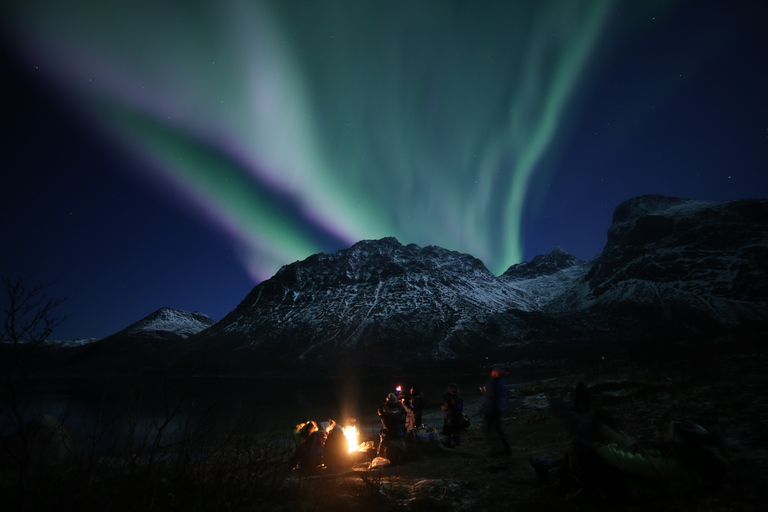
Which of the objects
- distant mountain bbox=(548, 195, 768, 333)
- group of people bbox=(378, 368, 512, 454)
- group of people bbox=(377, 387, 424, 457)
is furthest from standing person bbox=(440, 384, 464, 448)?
distant mountain bbox=(548, 195, 768, 333)

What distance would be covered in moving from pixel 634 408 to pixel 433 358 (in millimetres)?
135639

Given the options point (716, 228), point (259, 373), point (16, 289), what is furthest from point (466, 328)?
point (16, 289)

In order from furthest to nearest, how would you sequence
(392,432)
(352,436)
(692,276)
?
(692,276), (352,436), (392,432)

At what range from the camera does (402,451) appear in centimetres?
1038

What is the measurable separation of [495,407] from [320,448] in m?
5.17

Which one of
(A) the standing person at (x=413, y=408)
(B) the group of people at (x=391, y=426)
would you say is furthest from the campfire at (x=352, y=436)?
(A) the standing person at (x=413, y=408)

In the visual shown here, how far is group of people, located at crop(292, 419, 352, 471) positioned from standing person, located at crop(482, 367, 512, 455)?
4.20 metres

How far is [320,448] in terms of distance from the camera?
33.3 feet

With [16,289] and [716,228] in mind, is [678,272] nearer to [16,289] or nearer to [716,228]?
[716,228]

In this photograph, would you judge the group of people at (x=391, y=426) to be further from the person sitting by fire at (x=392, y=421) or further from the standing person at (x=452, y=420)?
the standing person at (x=452, y=420)

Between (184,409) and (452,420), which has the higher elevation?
(184,409)

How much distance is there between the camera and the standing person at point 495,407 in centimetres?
989

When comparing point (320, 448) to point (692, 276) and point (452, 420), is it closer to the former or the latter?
point (452, 420)

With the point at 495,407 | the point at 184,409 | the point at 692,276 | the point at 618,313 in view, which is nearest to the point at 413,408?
the point at 495,407
